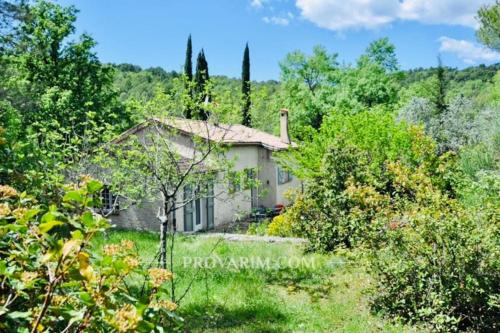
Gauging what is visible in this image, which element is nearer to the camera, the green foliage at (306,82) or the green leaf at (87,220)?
the green leaf at (87,220)

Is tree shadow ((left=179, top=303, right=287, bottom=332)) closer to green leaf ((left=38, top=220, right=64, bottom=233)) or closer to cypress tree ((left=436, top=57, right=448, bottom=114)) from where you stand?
green leaf ((left=38, top=220, right=64, bottom=233))

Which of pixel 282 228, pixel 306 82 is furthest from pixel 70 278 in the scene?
pixel 306 82

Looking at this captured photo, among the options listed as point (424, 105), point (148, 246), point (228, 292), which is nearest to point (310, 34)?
point (424, 105)

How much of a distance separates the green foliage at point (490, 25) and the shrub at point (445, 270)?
1657cm

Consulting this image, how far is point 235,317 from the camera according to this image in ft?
28.6

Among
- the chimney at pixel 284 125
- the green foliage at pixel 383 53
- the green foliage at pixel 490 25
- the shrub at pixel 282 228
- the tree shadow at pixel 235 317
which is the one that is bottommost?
the tree shadow at pixel 235 317

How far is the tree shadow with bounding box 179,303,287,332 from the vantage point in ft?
26.7

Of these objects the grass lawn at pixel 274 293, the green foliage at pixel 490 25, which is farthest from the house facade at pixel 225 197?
the green foliage at pixel 490 25

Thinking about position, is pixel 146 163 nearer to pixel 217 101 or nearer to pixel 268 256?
pixel 217 101

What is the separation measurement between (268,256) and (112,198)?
10.9m

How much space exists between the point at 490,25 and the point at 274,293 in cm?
1931

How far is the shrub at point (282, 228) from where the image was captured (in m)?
15.8

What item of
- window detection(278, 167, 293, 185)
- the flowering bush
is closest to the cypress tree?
window detection(278, 167, 293, 185)

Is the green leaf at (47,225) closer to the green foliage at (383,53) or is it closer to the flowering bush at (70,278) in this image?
the flowering bush at (70,278)
